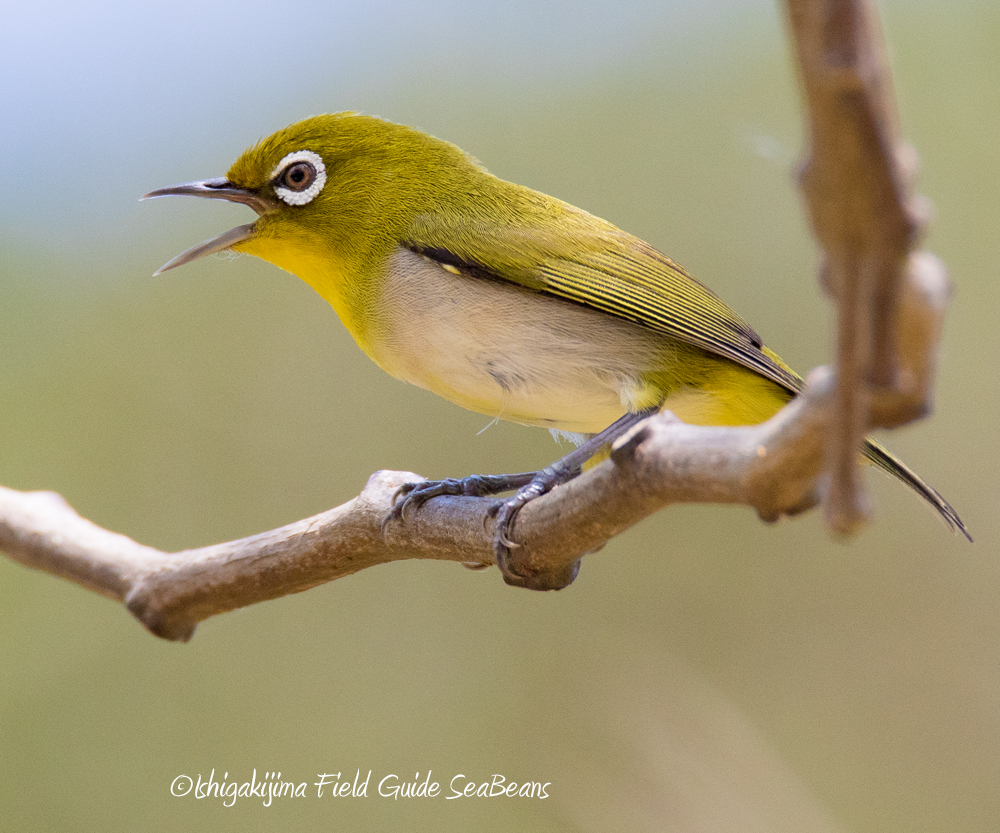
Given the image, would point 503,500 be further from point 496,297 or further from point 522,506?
point 496,297

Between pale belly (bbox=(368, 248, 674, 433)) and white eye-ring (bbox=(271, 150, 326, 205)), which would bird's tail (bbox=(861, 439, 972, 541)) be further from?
white eye-ring (bbox=(271, 150, 326, 205))

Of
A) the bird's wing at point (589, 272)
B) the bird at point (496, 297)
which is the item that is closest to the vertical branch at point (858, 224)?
the bird at point (496, 297)

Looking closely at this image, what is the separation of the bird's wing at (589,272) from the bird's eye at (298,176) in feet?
1.77

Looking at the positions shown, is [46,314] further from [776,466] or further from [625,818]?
[776,466]

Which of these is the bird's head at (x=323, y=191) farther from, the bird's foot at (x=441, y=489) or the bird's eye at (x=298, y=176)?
the bird's foot at (x=441, y=489)

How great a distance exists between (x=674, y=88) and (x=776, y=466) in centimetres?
765

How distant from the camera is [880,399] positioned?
140 centimetres

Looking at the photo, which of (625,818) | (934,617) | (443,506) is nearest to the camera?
(443,506)

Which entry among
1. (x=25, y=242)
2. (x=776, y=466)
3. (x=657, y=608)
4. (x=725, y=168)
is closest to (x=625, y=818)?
(x=657, y=608)

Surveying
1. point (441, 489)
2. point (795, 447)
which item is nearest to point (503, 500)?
point (441, 489)

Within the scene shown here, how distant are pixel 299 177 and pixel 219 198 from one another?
0.34 meters

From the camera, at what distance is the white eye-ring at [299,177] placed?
3.65m

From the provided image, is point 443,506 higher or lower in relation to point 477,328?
lower

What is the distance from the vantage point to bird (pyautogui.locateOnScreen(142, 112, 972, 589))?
3215 mm
